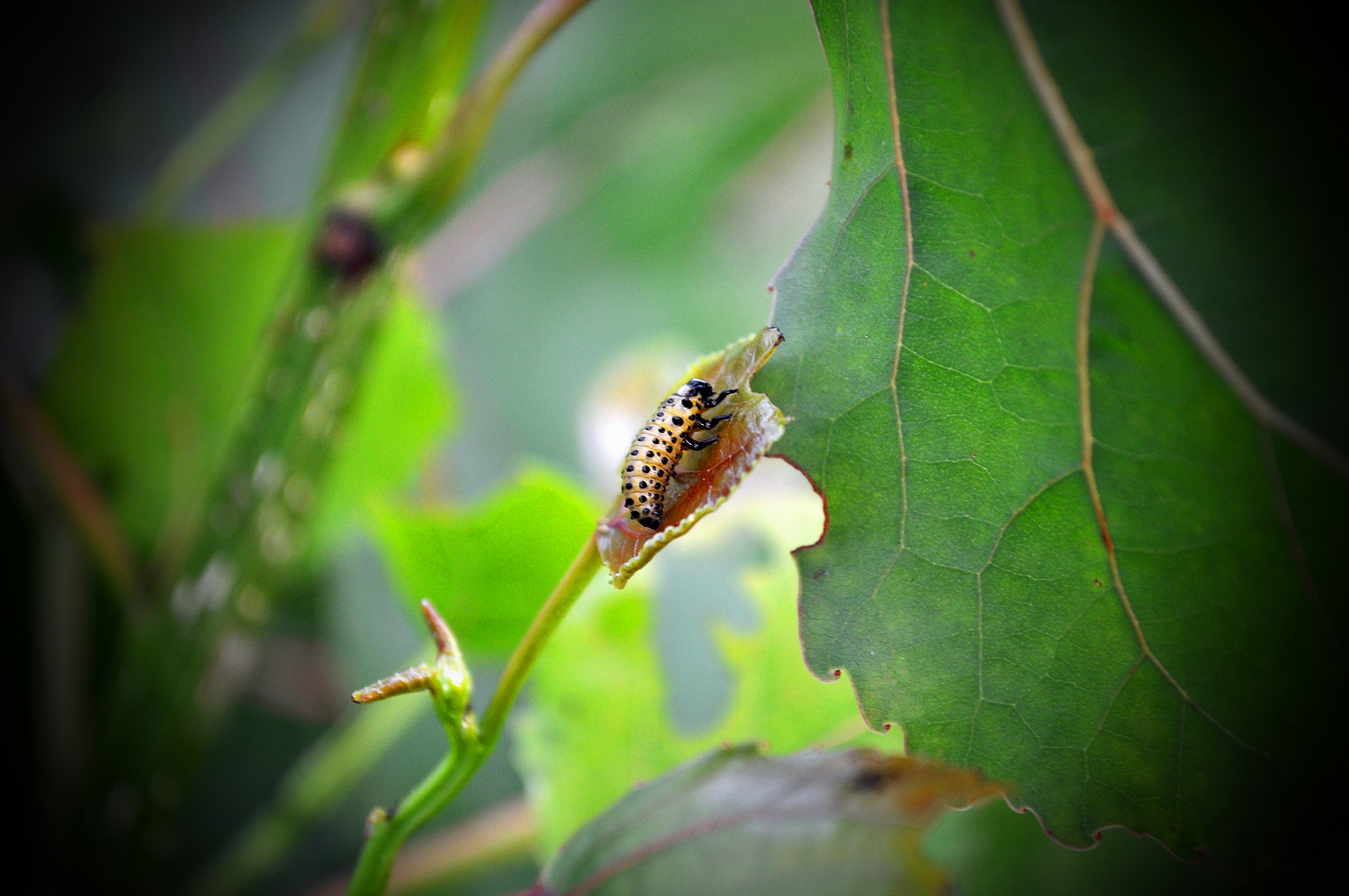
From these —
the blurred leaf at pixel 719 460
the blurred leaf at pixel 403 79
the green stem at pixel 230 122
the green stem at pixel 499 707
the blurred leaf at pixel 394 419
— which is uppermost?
the green stem at pixel 230 122

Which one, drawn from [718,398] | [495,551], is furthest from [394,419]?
[718,398]

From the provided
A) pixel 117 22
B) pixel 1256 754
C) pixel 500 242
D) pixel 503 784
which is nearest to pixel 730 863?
pixel 1256 754

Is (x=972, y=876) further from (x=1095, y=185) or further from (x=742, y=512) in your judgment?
(x=1095, y=185)

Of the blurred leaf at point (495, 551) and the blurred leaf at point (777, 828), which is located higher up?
the blurred leaf at point (495, 551)

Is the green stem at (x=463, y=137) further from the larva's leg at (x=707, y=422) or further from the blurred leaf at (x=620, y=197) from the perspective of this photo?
the blurred leaf at (x=620, y=197)

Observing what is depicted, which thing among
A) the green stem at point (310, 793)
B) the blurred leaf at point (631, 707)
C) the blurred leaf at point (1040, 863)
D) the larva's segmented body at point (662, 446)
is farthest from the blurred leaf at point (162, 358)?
the blurred leaf at point (1040, 863)

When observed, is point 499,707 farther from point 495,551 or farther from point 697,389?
point 495,551

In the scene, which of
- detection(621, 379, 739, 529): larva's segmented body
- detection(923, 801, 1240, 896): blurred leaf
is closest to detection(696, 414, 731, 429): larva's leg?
detection(621, 379, 739, 529): larva's segmented body
